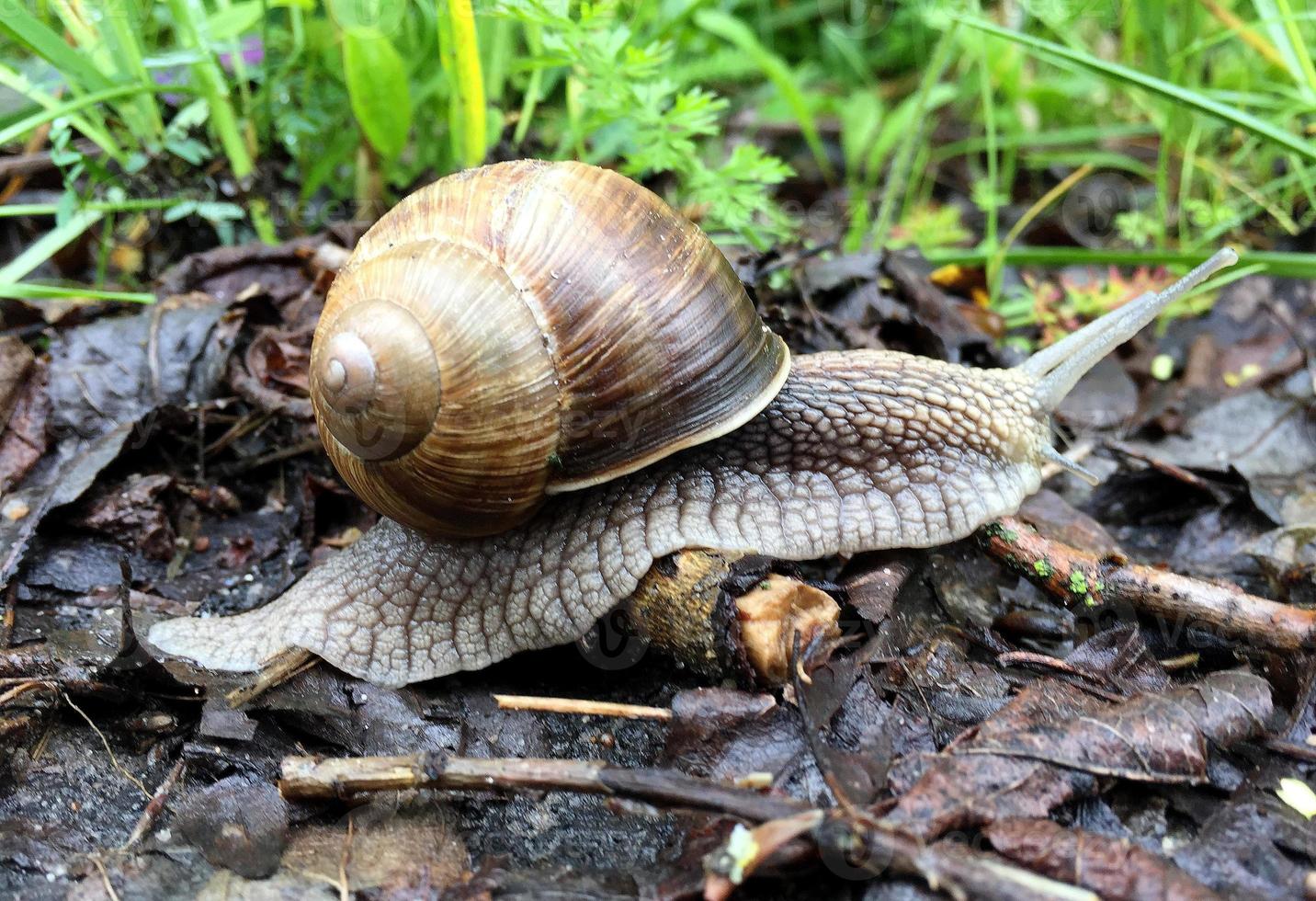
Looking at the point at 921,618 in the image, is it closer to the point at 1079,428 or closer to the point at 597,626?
the point at 597,626

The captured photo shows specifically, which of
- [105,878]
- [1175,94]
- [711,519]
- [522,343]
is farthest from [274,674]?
[1175,94]

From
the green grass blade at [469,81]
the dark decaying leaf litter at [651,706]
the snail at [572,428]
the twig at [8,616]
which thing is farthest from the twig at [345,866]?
the green grass blade at [469,81]

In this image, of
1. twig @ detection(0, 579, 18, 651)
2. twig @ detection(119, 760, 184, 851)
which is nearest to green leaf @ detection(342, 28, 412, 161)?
twig @ detection(0, 579, 18, 651)

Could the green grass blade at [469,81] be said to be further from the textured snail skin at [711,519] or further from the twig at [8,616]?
the twig at [8,616]

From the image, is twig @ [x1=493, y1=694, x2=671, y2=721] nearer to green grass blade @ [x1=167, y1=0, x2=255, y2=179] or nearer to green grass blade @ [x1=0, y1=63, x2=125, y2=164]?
green grass blade @ [x1=0, y1=63, x2=125, y2=164]

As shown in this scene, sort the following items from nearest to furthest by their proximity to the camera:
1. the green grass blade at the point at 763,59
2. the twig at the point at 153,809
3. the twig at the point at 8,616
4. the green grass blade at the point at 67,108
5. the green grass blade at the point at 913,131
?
the twig at the point at 153,809 → the twig at the point at 8,616 → the green grass blade at the point at 67,108 → the green grass blade at the point at 913,131 → the green grass blade at the point at 763,59

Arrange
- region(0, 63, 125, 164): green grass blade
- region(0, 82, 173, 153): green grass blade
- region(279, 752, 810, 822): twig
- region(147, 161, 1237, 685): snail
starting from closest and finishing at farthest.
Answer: region(279, 752, 810, 822): twig < region(147, 161, 1237, 685): snail < region(0, 82, 173, 153): green grass blade < region(0, 63, 125, 164): green grass blade
